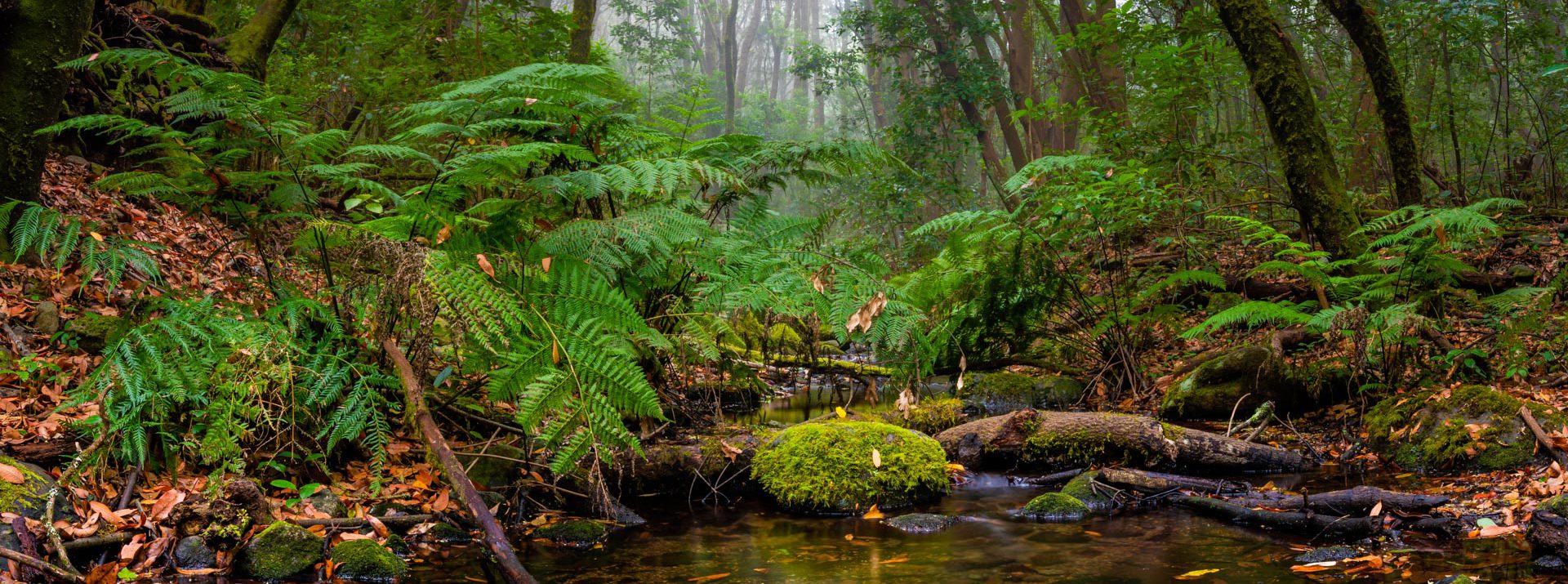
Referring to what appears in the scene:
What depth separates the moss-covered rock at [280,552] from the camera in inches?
117

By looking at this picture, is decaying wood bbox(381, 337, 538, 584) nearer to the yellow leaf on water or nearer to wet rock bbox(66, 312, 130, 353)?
wet rock bbox(66, 312, 130, 353)

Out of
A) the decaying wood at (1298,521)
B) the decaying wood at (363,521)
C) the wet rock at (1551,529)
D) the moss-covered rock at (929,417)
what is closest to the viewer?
the wet rock at (1551,529)

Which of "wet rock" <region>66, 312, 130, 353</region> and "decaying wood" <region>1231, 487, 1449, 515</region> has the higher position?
"wet rock" <region>66, 312, 130, 353</region>

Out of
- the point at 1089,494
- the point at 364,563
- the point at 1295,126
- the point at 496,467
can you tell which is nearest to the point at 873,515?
the point at 1089,494

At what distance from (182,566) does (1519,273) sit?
7838mm

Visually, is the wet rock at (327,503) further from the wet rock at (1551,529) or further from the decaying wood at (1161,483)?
the wet rock at (1551,529)

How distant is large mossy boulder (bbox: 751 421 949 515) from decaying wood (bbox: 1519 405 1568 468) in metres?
2.52

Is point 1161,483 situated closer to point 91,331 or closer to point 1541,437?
point 1541,437

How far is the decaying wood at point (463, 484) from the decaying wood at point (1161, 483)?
2.79 meters

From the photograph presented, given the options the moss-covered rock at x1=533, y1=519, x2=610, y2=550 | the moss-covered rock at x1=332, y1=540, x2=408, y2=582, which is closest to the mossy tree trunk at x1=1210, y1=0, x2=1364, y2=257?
the moss-covered rock at x1=533, y1=519, x2=610, y2=550

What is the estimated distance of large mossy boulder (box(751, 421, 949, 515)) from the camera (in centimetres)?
424

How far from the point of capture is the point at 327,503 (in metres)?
3.42

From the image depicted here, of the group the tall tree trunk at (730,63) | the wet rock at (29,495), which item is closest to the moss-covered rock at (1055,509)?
the wet rock at (29,495)

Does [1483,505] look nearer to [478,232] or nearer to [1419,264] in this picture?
[1419,264]
